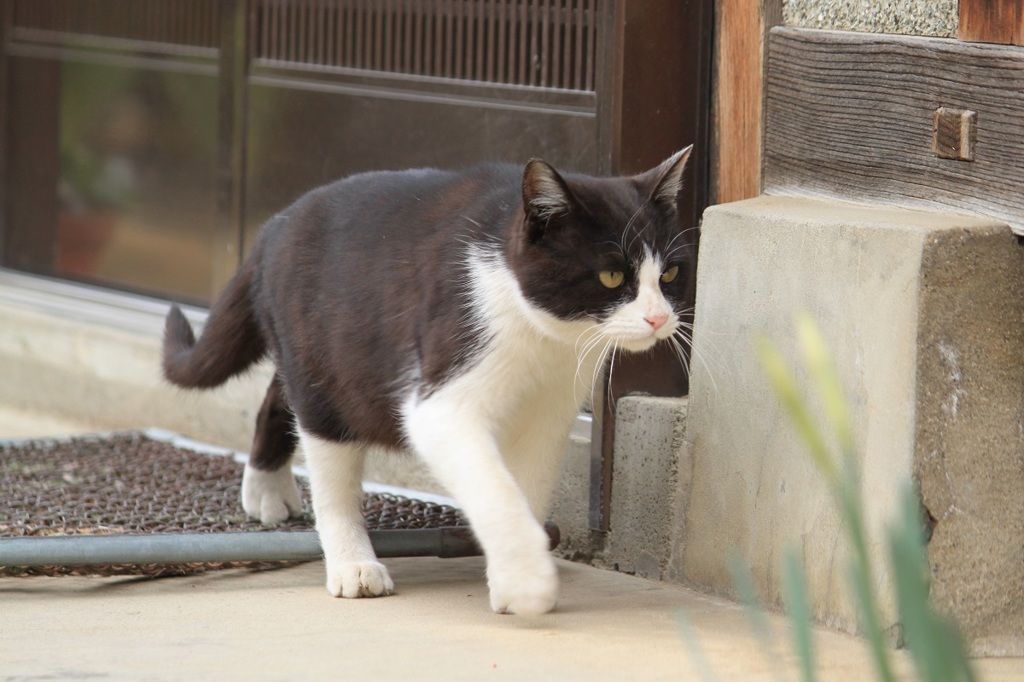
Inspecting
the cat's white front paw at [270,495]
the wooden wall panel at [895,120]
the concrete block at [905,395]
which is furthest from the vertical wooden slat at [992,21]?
the cat's white front paw at [270,495]

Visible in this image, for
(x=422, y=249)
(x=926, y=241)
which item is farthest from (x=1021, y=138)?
(x=422, y=249)

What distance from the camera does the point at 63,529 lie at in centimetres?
357

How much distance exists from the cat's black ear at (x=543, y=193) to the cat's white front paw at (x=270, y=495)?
136cm

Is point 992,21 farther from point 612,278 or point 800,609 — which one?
point 800,609

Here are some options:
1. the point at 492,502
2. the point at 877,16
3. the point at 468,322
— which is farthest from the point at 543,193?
the point at 877,16

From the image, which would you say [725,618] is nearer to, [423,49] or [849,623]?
[849,623]

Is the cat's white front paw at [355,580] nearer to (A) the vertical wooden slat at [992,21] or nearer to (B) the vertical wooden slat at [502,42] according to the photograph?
(B) the vertical wooden slat at [502,42]

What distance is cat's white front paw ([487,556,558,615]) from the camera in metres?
2.75

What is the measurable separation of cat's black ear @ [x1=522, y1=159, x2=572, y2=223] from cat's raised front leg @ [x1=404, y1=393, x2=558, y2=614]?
0.44m

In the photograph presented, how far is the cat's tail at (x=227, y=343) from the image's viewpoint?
11.7 ft

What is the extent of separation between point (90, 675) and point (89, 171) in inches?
146

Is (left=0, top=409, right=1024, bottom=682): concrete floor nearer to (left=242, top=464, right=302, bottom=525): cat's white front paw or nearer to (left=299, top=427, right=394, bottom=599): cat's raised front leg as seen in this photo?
(left=299, top=427, right=394, bottom=599): cat's raised front leg

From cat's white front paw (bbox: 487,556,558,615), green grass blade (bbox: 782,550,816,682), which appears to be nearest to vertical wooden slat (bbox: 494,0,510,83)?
cat's white front paw (bbox: 487,556,558,615)

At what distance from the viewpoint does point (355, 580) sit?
311cm
